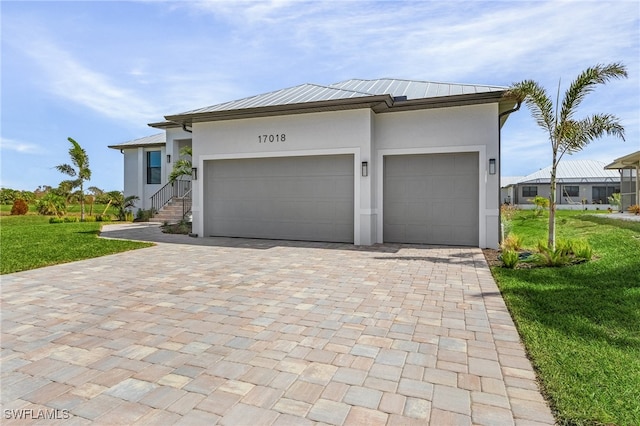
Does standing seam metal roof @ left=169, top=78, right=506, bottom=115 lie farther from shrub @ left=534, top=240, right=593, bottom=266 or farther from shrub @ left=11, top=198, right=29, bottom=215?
shrub @ left=11, top=198, right=29, bottom=215

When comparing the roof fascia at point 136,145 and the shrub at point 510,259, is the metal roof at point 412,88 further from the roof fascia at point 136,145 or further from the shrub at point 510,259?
the roof fascia at point 136,145

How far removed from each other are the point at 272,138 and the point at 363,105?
302cm

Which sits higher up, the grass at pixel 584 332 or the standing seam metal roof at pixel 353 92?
the standing seam metal roof at pixel 353 92

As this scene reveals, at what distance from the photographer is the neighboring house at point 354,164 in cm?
958

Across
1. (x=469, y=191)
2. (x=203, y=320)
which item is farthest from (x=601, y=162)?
(x=203, y=320)

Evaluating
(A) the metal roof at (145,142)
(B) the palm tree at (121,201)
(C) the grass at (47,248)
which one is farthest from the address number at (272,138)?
(B) the palm tree at (121,201)

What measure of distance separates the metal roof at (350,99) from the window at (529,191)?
2544cm

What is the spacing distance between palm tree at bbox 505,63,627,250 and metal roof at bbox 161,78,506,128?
95 centimetres

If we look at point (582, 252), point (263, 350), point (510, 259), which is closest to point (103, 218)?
point (263, 350)

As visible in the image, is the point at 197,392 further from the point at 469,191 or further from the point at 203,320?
the point at 469,191

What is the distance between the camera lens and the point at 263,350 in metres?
3.20

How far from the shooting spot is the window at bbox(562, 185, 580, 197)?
30062mm

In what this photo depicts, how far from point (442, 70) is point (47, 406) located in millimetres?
13953

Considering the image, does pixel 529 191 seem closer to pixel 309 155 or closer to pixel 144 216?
pixel 309 155
